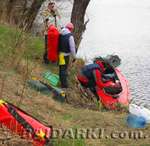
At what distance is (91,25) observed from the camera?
29328mm

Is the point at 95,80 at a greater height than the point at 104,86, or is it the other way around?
the point at 95,80

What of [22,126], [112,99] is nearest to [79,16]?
[112,99]

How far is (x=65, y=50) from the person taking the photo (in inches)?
446

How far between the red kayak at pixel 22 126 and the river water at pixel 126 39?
8.88m

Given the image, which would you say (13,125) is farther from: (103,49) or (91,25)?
(91,25)

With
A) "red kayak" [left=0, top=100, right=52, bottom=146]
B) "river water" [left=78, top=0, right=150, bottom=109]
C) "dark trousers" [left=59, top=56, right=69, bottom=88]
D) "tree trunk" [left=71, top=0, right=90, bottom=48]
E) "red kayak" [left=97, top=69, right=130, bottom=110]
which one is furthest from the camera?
"river water" [left=78, top=0, right=150, bottom=109]

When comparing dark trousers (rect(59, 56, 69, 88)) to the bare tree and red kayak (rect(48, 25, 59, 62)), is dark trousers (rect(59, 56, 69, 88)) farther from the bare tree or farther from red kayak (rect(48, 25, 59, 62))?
the bare tree

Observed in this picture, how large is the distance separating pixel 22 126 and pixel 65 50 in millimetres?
5765

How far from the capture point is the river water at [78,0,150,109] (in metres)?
18.2

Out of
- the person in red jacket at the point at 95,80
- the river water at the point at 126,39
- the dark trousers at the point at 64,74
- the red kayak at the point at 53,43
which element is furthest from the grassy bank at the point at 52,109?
the river water at the point at 126,39

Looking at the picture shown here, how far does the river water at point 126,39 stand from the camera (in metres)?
18.2

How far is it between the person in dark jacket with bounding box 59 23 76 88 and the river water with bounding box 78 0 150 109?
359cm

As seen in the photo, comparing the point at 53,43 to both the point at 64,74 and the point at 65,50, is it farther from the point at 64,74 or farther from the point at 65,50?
the point at 64,74

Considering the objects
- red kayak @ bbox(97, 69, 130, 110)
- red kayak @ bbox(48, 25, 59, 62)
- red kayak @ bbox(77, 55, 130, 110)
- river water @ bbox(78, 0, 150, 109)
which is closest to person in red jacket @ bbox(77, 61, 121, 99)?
red kayak @ bbox(77, 55, 130, 110)
